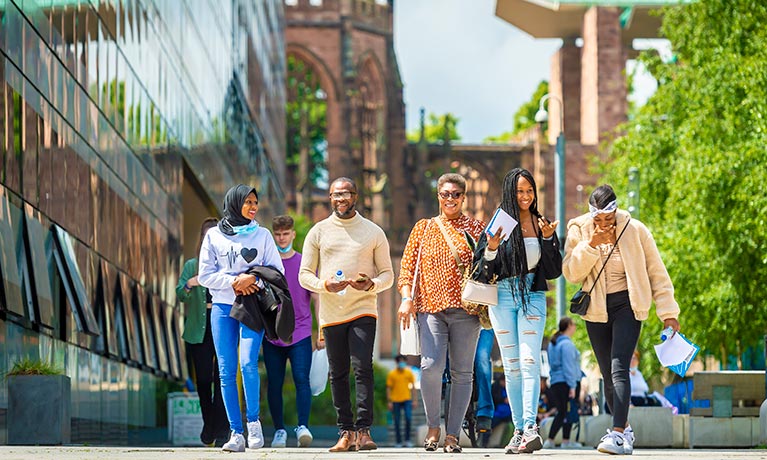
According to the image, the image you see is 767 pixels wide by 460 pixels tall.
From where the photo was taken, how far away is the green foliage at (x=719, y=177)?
89.0 ft

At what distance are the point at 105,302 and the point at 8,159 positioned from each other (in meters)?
6.36

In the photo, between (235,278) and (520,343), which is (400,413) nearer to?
(235,278)

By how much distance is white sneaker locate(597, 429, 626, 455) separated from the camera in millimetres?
10469

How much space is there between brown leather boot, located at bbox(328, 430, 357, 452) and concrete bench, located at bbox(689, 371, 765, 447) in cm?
787

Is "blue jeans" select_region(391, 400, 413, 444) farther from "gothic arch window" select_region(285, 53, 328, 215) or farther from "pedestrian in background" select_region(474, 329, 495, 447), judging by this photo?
"gothic arch window" select_region(285, 53, 328, 215)

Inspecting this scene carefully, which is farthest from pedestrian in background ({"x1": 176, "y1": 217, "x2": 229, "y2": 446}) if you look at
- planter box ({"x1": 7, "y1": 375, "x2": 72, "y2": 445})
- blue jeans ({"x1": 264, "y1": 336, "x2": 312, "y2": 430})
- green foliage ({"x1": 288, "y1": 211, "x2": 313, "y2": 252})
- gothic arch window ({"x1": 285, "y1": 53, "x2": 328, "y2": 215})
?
gothic arch window ({"x1": 285, "y1": 53, "x2": 328, "y2": 215})

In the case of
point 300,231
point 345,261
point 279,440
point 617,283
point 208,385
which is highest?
point 300,231

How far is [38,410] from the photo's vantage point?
552 inches

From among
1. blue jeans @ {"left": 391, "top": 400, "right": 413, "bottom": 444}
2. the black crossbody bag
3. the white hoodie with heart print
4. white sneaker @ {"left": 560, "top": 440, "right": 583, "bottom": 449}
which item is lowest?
blue jeans @ {"left": 391, "top": 400, "right": 413, "bottom": 444}

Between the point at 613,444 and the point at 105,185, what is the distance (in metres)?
13.9

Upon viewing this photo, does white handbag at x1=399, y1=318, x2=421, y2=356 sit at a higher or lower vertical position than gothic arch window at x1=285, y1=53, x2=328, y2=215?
lower

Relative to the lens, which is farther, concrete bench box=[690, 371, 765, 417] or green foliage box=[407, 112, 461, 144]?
green foliage box=[407, 112, 461, 144]

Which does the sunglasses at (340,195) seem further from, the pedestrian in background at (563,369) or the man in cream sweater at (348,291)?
the pedestrian in background at (563,369)

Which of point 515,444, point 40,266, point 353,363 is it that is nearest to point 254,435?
point 353,363
